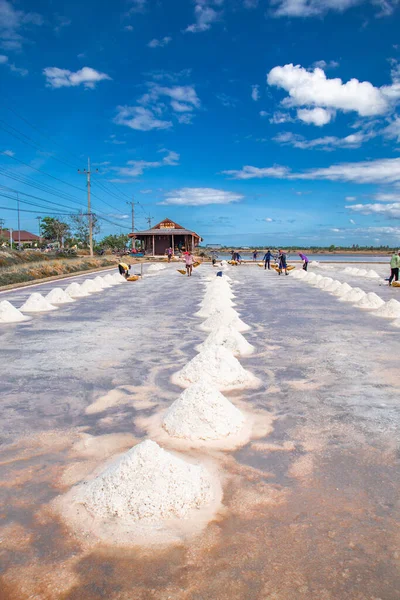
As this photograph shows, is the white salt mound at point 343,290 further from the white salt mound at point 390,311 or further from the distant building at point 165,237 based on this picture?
the distant building at point 165,237

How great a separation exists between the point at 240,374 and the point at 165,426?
158 cm

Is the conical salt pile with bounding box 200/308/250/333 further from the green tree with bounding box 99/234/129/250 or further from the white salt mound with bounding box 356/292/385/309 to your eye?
the green tree with bounding box 99/234/129/250

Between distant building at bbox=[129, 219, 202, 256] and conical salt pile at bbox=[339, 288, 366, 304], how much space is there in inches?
1264

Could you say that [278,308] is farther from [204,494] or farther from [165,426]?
[204,494]

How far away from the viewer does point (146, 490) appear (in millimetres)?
2725

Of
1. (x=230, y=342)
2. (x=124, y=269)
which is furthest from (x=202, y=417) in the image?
(x=124, y=269)

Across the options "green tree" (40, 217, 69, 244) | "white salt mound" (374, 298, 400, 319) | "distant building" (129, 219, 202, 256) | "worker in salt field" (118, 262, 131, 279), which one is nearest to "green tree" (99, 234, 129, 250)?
"green tree" (40, 217, 69, 244)

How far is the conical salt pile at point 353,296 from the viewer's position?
1260cm

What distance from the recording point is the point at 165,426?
391cm

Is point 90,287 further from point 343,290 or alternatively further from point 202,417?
point 202,417

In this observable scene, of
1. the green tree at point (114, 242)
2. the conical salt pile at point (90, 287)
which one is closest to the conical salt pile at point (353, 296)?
the conical salt pile at point (90, 287)

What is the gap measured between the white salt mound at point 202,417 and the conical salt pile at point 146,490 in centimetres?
86

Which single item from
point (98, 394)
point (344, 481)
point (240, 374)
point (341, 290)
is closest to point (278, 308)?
point (341, 290)

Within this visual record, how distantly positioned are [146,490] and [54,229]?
227ft
